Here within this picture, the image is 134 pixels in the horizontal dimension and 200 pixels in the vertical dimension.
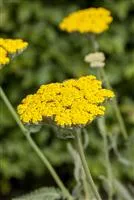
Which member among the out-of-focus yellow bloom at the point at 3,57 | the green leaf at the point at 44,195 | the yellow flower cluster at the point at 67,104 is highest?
the out-of-focus yellow bloom at the point at 3,57

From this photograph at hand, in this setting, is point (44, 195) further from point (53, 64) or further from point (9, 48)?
point (53, 64)

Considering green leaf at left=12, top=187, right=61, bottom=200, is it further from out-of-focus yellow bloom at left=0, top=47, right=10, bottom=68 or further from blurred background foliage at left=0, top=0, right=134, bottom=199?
blurred background foliage at left=0, top=0, right=134, bottom=199

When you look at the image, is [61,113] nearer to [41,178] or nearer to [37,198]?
[37,198]

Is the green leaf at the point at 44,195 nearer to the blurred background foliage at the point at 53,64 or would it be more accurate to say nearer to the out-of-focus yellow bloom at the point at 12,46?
the out-of-focus yellow bloom at the point at 12,46

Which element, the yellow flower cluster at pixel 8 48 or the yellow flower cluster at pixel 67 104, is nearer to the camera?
the yellow flower cluster at pixel 67 104

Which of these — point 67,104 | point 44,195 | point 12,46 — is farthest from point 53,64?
point 67,104

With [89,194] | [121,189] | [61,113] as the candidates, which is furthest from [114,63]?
[61,113]

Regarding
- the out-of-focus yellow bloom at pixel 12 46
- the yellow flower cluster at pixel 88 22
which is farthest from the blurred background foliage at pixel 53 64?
the out-of-focus yellow bloom at pixel 12 46
